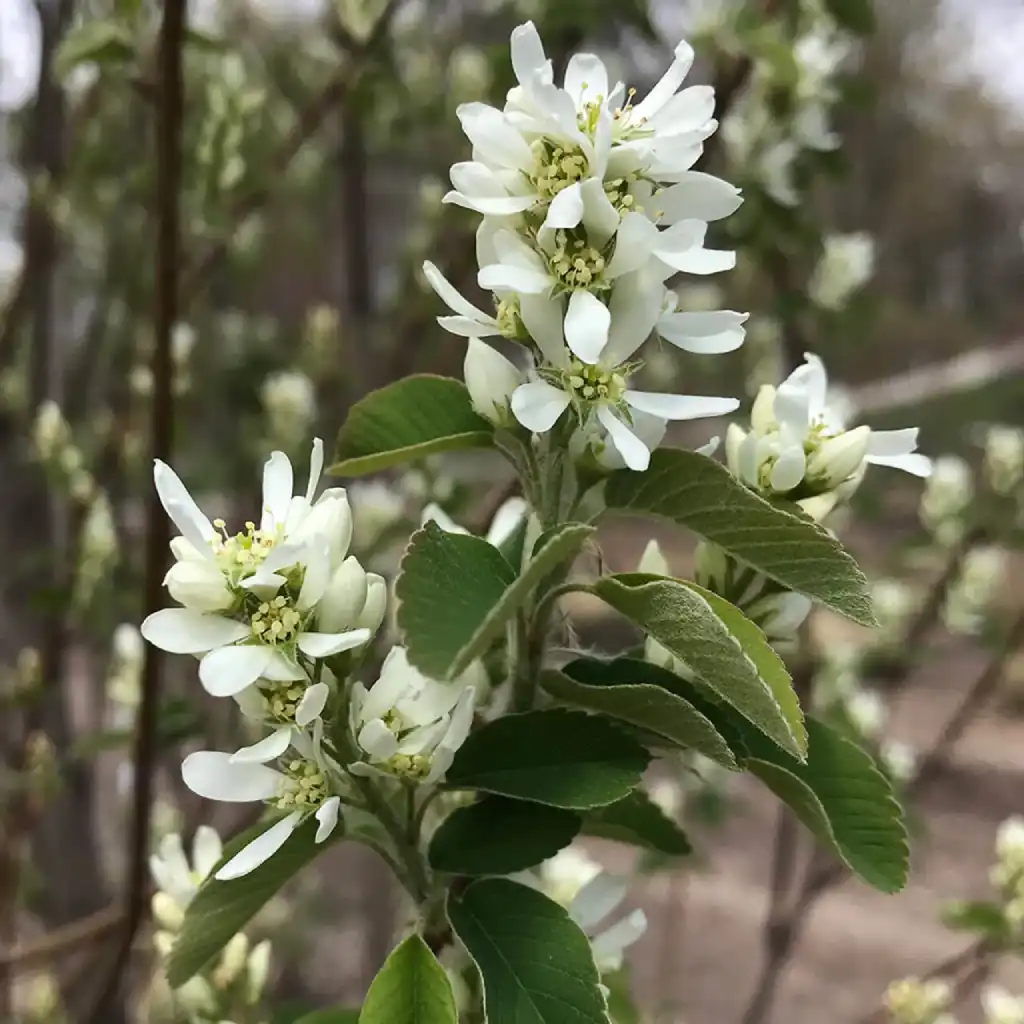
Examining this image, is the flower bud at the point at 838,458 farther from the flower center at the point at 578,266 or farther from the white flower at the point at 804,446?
the flower center at the point at 578,266

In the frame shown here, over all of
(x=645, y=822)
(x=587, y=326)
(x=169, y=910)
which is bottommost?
(x=169, y=910)

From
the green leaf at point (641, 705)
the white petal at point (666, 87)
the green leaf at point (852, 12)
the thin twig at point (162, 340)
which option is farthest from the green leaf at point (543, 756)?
the green leaf at point (852, 12)

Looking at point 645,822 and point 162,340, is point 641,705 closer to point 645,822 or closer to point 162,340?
point 645,822

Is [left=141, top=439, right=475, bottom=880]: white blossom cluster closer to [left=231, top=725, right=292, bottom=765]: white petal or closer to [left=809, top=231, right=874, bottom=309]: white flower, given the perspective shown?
[left=231, top=725, right=292, bottom=765]: white petal

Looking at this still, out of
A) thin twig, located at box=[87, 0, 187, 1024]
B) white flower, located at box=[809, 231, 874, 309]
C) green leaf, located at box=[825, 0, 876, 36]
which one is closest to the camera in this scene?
thin twig, located at box=[87, 0, 187, 1024]

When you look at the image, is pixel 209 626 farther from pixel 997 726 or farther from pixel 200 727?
pixel 997 726

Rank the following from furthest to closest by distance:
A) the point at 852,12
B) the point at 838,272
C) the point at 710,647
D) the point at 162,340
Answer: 1. the point at 838,272
2. the point at 852,12
3. the point at 162,340
4. the point at 710,647

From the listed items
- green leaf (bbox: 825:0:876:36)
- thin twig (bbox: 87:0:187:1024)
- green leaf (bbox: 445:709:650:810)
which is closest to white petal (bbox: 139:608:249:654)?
green leaf (bbox: 445:709:650:810)

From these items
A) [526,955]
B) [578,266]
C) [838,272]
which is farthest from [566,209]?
[838,272]
